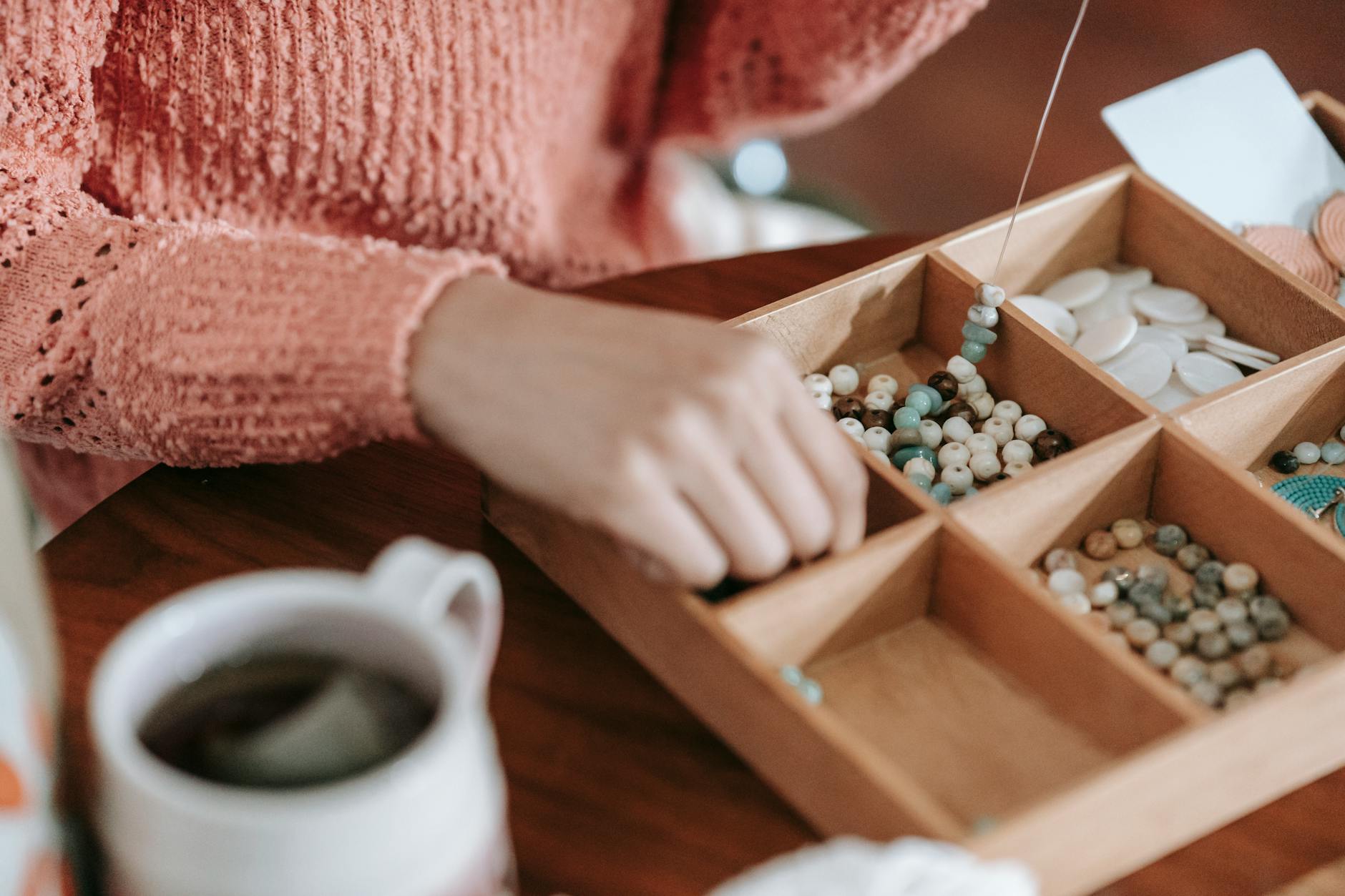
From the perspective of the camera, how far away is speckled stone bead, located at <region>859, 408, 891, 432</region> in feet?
2.72

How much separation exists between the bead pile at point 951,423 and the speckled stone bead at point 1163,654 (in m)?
0.15

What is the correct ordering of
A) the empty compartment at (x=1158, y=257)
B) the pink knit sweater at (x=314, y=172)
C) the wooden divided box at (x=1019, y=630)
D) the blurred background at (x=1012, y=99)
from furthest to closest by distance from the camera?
1. the blurred background at (x=1012, y=99)
2. the empty compartment at (x=1158, y=257)
3. the pink knit sweater at (x=314, y=172)
4. the wooden divided box at (x=1019, y=630)

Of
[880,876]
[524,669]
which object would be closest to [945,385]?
[524,669]

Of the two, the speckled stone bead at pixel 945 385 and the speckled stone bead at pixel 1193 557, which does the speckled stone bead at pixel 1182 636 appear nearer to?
the speckled stone bead at pixel 1193 557

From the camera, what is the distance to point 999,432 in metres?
0.84

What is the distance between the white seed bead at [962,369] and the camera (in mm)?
856

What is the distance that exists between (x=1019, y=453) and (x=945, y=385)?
0.07 m

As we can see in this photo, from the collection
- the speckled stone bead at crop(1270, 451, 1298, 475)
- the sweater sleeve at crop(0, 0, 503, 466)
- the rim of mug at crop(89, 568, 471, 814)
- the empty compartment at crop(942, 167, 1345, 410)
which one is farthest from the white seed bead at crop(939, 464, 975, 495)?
the rim of mug at crop(89, 568, 471, 814)

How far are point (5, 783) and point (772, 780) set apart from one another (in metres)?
0.33

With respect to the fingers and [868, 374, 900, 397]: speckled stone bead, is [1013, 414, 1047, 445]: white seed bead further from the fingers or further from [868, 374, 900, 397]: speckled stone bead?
the fingers

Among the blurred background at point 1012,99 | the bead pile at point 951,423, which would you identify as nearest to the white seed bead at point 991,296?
the bead pile at point 951,423

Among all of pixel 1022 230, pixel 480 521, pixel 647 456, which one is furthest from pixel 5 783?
pixel 1022 230

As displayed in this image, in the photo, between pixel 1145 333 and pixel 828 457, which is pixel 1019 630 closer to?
pixel 828 457

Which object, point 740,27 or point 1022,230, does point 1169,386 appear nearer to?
point 1022,230
